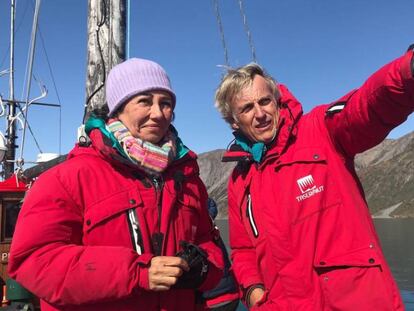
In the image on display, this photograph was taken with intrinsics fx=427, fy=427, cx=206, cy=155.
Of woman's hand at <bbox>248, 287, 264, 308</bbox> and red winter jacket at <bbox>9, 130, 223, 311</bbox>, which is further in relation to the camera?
woman's hand at <bbox>248, 287, 264, 308</bbox>

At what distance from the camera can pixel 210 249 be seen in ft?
9.77

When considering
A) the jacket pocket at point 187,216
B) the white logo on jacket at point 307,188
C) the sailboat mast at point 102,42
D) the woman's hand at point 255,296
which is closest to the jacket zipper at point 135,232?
the jacket pocket at point 187,216

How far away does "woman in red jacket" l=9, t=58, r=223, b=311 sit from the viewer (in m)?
2.20

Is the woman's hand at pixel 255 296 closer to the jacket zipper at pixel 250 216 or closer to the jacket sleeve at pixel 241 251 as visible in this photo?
the jacket sleeve at pixel 241 251

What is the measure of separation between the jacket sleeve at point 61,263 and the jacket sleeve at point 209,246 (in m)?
0.62

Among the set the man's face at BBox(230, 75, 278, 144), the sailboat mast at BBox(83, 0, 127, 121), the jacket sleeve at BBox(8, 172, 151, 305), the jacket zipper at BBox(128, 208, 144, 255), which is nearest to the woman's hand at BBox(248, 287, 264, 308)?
the man's face at BBox(230, 75, 278, 144)

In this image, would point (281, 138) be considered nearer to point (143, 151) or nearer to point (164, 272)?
point (143, 151)

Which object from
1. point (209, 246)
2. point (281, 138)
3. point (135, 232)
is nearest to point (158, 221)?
point (135, 232)

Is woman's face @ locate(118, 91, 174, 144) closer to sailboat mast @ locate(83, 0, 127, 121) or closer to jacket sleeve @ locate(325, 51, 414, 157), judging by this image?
jacket sleeve @ locate(325, 51, 414, 157)

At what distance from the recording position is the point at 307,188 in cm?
308

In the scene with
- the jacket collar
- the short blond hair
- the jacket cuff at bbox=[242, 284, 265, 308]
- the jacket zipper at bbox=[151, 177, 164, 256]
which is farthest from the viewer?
the short blond hair

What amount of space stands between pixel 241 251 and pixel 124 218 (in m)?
1.60

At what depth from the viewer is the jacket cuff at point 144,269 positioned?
224cm

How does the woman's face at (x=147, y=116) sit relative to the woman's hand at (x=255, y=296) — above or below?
above
